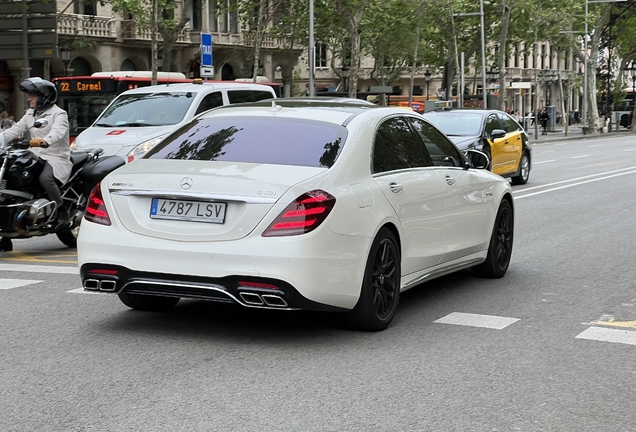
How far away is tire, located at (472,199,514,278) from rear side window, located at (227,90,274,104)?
8.39 metres

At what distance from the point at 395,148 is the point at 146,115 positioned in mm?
9162

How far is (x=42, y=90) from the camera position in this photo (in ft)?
34.5

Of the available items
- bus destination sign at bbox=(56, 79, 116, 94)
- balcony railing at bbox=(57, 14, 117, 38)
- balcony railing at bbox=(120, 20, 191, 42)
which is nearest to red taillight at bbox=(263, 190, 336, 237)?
bus destination sign at bbox=(56, 79, 116, 94)

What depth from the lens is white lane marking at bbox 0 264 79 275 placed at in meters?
9.48

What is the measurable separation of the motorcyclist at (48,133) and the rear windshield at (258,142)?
3.47m

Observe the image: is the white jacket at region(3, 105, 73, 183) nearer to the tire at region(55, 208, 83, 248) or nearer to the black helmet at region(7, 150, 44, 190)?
the black helmet at region(7, 150, 44, 190)

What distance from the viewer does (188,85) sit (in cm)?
1652

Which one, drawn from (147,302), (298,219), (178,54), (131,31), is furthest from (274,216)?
(178,54)

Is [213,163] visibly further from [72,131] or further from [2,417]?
[72,131]

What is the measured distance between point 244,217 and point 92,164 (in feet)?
17.5

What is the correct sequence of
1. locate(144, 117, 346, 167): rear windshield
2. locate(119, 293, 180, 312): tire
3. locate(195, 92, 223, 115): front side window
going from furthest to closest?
1. locate(195, 92, 223, 115): front side window
2. locate(119, 293, 180, 312): tire
3. locate(144, 117, 346, 167): rear windshield

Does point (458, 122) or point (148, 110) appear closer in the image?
point (148, 110)

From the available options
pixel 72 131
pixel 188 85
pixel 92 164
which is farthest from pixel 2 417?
pixel 72 131

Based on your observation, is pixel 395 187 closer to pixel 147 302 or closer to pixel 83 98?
pixel 147 302
